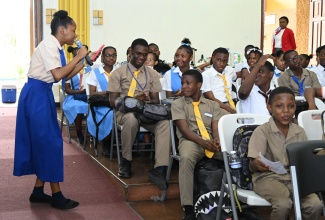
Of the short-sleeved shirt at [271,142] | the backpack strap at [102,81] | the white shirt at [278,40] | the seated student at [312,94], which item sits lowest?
the short-sleeved shirt at [271,142]

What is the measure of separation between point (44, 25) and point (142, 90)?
17.6ft

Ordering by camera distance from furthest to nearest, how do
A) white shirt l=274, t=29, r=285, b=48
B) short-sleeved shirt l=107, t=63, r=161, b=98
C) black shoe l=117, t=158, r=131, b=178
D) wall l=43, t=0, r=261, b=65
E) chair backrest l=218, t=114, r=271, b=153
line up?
white shirt l=274, t=29, r=285, b=48, wall l=43, t=0, r=261, b=65, short-sleeved shirt l=107, t=63, r=161, b=98, black shoe l=117, t=158, r=131, b=178, chair backrest l=218, t=114, r=271, b=153

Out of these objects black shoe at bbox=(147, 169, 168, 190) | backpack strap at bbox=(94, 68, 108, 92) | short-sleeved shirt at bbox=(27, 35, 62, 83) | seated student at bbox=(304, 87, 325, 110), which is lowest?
black shoe at bbox=(147, 169, 168, 190)

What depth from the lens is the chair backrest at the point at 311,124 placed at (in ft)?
12.8

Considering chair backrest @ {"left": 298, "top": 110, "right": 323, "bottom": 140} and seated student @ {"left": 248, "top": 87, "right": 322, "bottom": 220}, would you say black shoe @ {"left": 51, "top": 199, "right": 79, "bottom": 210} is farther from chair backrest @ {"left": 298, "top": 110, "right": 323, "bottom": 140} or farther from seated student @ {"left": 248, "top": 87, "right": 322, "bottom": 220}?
chair backrest @ {"left": 298, "top": 110, "right": 323, "bottom": 140}

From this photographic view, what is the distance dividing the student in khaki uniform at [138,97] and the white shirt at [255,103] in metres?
0.73

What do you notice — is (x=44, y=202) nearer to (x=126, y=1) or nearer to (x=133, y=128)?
(x=133, y=128)

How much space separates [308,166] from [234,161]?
83 centimetres

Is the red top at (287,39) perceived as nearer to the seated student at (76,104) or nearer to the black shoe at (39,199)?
the seated student at (76,104)

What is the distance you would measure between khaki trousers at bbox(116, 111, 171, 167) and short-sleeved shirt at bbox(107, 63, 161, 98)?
32 centimetres

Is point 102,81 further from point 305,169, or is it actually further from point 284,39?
point 284,39

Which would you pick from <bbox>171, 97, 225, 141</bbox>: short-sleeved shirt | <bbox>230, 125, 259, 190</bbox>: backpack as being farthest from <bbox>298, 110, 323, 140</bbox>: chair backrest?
<bbox>171, 97, 225, 141</bbox>: short-sleeved shirt

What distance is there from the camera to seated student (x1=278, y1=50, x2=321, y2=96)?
6.44 metres

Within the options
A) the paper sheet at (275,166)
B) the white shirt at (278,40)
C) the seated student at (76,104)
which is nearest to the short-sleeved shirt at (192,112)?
the paper sheet at (275,166)
